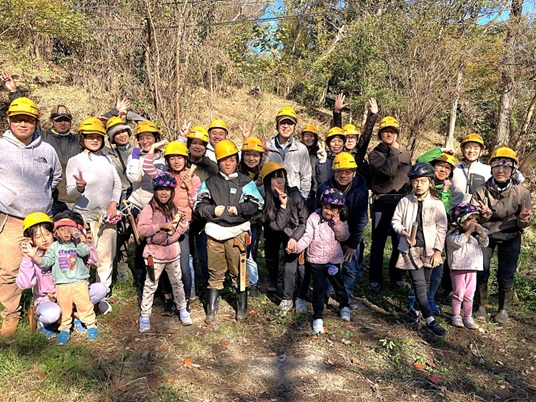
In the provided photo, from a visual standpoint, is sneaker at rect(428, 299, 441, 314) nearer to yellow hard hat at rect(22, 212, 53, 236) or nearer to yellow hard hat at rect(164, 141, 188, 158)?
yellow hard hat at rect(164, 141, 188, 158)

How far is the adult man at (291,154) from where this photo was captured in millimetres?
5297

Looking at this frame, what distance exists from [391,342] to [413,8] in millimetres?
11509

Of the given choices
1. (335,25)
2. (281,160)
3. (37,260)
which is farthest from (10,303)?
(335,25)

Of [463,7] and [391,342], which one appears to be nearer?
[391,342]

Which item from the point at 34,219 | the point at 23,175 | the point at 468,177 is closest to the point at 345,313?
the point at 468,177

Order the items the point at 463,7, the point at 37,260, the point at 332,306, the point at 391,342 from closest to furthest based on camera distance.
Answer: the point at 37,260 < the point at 391,342 < the point at 332,306 < the point at 463,7

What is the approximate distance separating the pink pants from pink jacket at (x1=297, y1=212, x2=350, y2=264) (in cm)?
140

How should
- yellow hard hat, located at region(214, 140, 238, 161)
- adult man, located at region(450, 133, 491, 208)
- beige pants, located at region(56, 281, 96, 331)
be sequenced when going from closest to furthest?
beige pants, located at region(56, 281, 96, 331), yellow hard hat, located at region(214, 140, 238, 161), adult man, located at region(450, 133, 491, 208)

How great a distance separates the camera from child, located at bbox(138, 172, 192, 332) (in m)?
4.17

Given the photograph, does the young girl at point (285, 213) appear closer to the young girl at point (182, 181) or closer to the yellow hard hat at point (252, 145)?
the yellow hard hat at point (252, 145)

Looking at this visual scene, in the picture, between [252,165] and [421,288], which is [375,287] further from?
[252,165]

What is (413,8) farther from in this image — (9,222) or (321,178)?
(9,222)

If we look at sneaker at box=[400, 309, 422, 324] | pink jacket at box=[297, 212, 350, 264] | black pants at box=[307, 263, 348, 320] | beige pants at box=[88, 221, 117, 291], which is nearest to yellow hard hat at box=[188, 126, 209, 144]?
beige pants at box=[88, 221, 117, 291]

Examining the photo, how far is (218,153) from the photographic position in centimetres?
439
